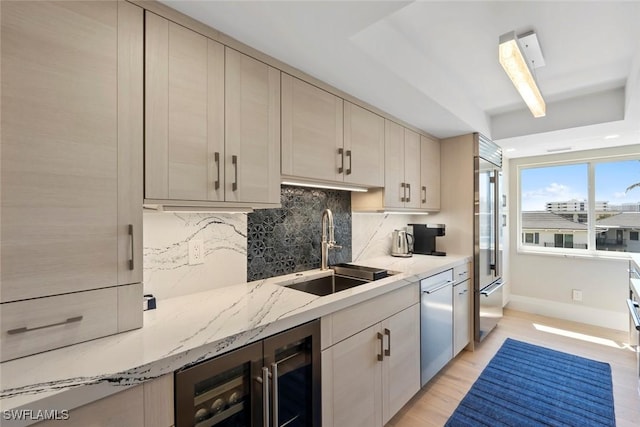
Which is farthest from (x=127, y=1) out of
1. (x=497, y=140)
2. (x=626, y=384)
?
(x=626, y=384)

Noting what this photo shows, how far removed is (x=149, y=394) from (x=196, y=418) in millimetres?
218

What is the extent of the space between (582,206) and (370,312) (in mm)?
3901

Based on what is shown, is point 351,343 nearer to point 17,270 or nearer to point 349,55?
point 17,270

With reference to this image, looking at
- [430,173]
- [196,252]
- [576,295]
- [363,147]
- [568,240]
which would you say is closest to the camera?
[196,252]

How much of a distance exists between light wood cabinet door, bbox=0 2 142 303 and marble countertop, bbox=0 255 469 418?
0.70 feet

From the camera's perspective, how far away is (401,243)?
9.28ft

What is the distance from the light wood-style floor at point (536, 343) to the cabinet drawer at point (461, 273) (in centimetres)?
77

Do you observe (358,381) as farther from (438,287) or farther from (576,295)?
(576,295)

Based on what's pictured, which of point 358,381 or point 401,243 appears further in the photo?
point 401,243

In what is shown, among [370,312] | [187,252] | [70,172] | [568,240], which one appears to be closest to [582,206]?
[568,240]

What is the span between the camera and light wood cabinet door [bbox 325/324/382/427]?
1430 millimetres

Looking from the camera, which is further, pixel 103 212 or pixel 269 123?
pixel 269 123

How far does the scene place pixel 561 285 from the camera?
149 inches

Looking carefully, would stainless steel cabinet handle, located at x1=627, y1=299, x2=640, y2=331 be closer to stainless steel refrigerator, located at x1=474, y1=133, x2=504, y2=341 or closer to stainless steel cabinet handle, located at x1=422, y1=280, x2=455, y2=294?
stainless steel refrigerator, located at x1=474, y1=133, x2=504, y2=341
